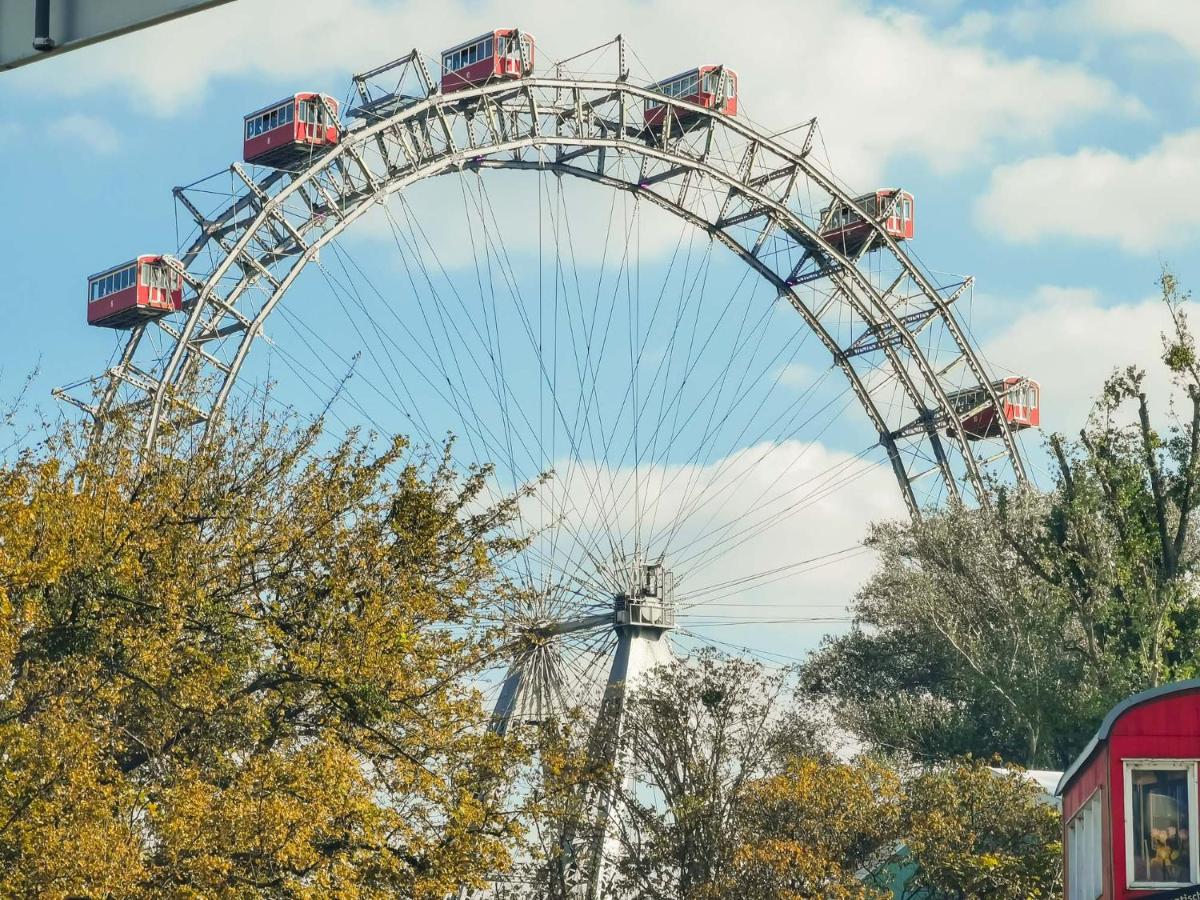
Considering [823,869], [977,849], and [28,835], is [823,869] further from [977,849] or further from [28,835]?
[28,835]

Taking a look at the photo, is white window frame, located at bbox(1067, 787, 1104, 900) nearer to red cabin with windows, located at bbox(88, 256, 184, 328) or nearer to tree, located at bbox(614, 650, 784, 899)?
tree, located at bbox(614, 650, 784, 899)

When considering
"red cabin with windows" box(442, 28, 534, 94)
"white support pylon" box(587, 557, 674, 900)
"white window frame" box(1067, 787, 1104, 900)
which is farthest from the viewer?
"red cabin with windows" box(442, 28, 534, 94)

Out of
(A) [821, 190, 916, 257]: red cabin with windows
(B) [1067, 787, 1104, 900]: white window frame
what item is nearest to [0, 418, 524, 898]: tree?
(B) [1067, 787, 1104, 900]: white window frame

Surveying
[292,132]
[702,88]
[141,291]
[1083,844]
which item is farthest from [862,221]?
[1083,844]

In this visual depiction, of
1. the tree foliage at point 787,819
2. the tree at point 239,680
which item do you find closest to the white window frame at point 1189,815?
the tree at point 239,680

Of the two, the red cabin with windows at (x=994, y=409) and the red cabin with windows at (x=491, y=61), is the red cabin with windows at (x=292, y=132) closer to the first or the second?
the red cabin with windows at (x=491, y=61)

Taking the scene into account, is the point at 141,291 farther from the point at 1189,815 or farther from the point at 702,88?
the point at 1189,815

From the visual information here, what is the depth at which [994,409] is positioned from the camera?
60188 millimetres

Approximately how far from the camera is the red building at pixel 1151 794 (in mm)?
21109

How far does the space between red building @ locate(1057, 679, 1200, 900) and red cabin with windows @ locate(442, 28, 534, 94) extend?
94.9 feet

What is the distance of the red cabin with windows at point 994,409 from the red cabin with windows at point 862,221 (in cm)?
559

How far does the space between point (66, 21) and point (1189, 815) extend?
1700 cm

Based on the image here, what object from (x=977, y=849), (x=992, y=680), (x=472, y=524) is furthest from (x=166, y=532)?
(x=992, y=680)

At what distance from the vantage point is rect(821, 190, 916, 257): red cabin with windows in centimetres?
5647
